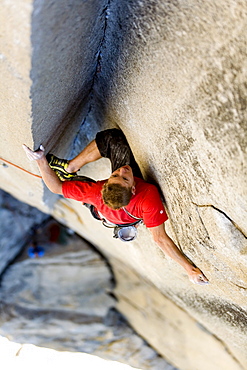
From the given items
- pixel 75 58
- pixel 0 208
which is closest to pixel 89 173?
pixel 75 58

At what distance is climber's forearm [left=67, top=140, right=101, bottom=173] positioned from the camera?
179 centimetres

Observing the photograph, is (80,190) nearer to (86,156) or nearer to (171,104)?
(86,156)

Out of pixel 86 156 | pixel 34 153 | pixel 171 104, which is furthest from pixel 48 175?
pixel 171 104

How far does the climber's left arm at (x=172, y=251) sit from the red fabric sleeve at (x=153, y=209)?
4 centimetres

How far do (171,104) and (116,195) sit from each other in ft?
1.47

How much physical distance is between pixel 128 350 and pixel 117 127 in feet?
7.87

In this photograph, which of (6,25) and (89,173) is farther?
(89,173)

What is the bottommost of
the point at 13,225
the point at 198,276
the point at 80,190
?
the point at 13,225

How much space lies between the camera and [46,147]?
1735 mm

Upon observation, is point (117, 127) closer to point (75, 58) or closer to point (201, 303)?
point (75, 58)

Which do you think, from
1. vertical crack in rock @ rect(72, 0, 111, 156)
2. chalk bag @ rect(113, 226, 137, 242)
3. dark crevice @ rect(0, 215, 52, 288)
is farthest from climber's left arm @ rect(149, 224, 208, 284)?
dark crevice @ rect(0, 215, 52, 288)

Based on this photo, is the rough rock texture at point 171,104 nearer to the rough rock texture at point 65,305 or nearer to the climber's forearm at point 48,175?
the climber's forearm at point 48,175

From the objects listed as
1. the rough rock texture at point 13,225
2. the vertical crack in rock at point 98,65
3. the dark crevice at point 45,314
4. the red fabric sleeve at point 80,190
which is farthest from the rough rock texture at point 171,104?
the rough rock texture at point 13,225

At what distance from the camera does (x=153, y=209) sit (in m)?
1.56
